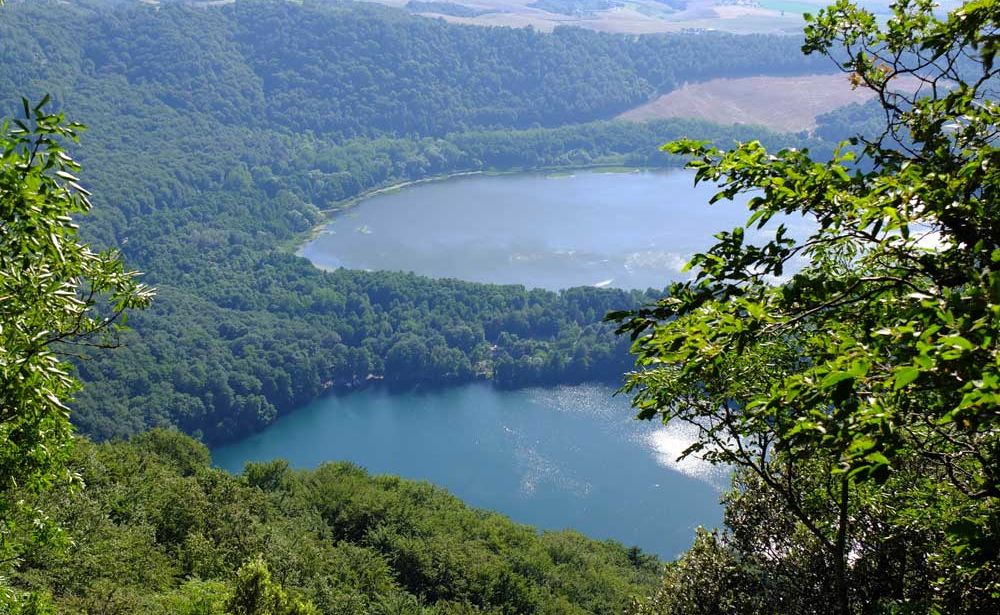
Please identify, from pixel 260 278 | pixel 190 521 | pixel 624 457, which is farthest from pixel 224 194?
pixel 190 521

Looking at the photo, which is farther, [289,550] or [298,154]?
[298,154]

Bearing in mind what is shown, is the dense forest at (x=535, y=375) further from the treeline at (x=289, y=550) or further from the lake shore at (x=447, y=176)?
the lake shore at (x=447, y=176)

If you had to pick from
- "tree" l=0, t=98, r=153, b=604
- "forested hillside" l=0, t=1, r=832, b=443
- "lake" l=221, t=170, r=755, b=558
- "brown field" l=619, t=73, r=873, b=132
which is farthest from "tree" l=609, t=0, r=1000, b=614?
"brown field" l=619, t=73, r=873, b=132

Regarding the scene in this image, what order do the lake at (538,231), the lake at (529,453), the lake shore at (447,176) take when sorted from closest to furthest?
1. the lake at (529,453)
2. the lake at (538,231)
3. the lake shore at (447,176)

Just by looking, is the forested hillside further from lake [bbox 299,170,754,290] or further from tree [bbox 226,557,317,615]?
tree [bbox 226,557,317,615]

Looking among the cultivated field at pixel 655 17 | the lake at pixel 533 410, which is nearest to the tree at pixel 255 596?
the lake at pixel 533 410

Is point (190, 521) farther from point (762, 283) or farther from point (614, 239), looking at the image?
point (614, 239)

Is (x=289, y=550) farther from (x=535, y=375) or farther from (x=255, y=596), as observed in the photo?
(x=535, y=375)

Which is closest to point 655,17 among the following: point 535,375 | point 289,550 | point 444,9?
point 444,9
